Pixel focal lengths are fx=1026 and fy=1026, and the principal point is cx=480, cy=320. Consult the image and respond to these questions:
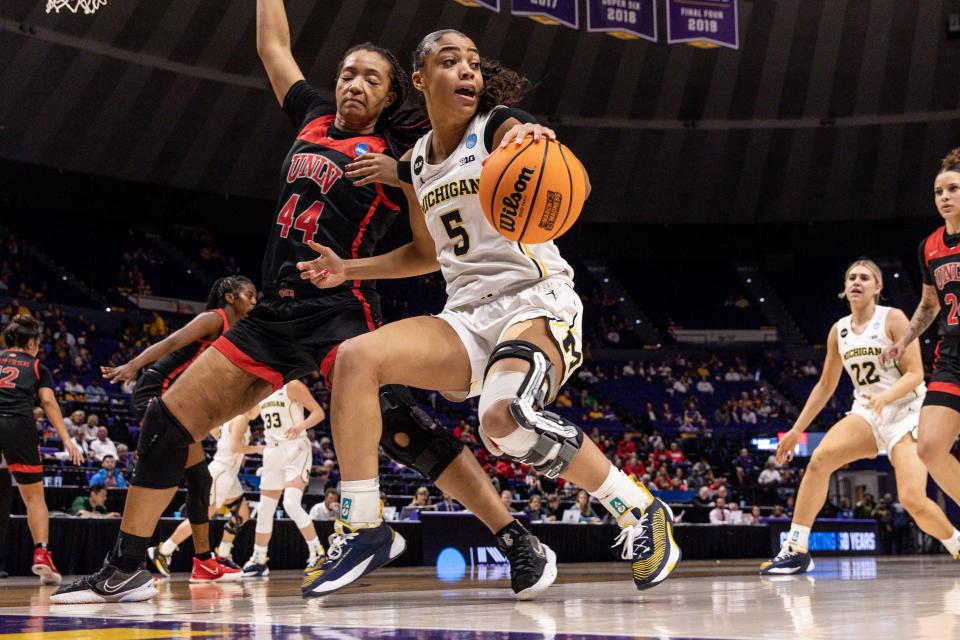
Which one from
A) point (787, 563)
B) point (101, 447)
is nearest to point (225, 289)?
point (787, 563)

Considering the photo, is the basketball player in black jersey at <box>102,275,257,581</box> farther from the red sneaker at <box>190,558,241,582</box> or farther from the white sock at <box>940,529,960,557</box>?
the white sock at <box>940,529,960,557</box>

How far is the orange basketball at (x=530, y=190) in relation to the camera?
335 cm

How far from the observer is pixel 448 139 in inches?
153

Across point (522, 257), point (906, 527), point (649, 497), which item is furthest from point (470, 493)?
point (906, 527)

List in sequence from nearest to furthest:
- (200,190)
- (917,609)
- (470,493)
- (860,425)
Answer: (917,609) → (470,493) → (860,425) → (200,190)

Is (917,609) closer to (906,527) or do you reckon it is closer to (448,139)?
(448,139)

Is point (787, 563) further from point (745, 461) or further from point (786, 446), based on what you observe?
point (745, 461)

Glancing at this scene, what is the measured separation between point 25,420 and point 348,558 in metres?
5.39

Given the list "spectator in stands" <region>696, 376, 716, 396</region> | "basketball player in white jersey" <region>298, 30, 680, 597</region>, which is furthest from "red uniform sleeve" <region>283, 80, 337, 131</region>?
"spectator in stands" <region>696, 376, 716, 396</region>

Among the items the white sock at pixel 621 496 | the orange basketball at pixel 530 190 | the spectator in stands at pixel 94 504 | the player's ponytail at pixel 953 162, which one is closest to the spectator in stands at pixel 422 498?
the spectator in stands at pixel 94 504

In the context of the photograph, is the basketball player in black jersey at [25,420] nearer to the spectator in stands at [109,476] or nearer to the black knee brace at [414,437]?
the spectator in stands at [109,476]

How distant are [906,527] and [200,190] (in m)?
17.9

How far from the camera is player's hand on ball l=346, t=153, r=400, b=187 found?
402 centimetres

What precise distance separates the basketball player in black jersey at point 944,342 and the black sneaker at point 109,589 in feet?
13.1
